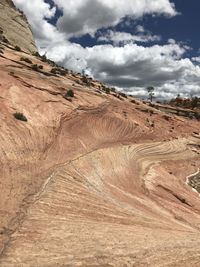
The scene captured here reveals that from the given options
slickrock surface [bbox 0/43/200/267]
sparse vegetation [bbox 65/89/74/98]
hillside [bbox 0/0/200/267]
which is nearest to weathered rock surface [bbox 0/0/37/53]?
hillside [bbox 0/0/200/267]

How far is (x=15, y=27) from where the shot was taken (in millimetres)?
88938

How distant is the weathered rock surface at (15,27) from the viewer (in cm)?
8262

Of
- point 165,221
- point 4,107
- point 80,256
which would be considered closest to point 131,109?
point 4,107

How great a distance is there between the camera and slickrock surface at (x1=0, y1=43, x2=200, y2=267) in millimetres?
15828

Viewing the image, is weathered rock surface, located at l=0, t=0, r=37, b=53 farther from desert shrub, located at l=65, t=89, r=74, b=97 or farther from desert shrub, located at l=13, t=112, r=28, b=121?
desert shrub, located at l=13, t=112, r=28, b=121

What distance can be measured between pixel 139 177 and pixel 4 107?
11054 millimetres

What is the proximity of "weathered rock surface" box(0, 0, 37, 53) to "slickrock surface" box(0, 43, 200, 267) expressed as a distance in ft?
115

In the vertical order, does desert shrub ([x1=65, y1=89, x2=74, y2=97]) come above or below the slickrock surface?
above

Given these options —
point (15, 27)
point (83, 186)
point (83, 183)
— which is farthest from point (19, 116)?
point (15, 27)

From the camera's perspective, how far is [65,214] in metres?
18.4

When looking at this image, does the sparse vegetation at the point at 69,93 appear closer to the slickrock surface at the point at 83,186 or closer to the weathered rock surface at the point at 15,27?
the slickrock surface at the point at 83,186

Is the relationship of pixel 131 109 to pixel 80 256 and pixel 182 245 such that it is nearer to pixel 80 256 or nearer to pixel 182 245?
pixel 182 245

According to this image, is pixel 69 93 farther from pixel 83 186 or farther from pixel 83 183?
pixel 83 186

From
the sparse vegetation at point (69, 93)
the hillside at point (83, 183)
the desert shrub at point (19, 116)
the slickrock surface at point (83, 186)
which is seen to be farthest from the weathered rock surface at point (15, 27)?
the desert shrub at point (19, 116)
